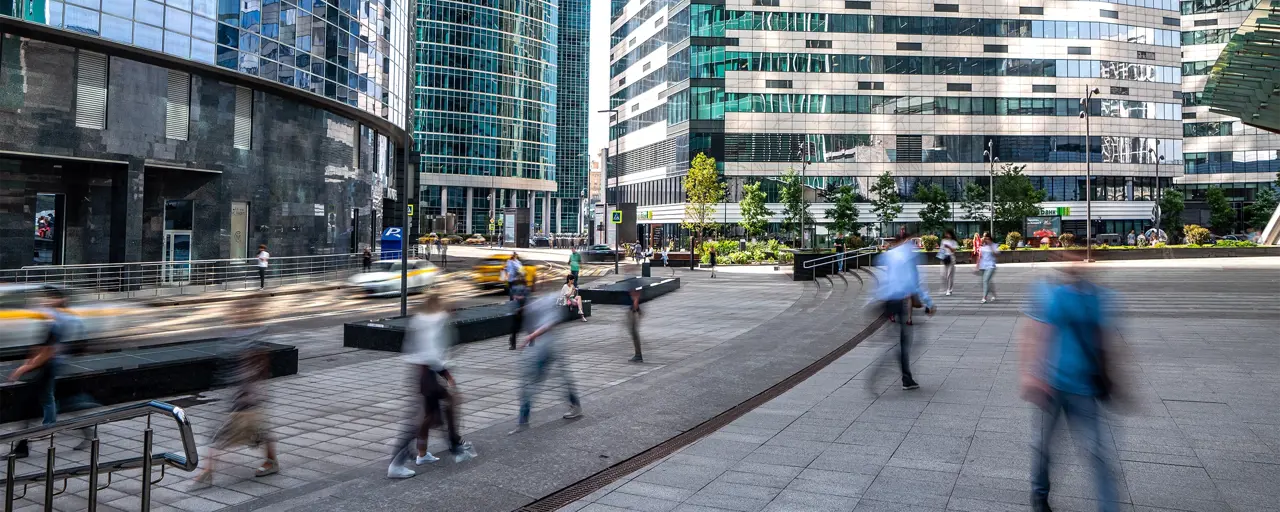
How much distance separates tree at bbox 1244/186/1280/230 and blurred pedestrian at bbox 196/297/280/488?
329ft

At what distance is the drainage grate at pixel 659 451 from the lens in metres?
6.49

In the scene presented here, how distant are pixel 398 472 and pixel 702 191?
5718cm

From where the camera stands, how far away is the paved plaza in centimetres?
645

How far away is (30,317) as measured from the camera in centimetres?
1527

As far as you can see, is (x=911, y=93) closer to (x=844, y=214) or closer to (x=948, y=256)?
(x=844, y=214)

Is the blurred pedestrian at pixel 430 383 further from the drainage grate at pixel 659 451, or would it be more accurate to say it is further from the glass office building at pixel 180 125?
the glass office building at pixel 180 125

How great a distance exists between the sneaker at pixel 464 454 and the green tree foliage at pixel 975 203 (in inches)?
2641

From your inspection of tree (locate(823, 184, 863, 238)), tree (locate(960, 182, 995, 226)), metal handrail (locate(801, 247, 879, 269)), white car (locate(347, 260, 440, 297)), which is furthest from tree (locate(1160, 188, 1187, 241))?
white car (locate(347, 260, 440, 297))

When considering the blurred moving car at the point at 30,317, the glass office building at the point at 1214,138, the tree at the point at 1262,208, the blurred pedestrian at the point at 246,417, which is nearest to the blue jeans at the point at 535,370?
the blurred pedestrian at the point at 246,417

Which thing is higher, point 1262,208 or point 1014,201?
point 1262,208

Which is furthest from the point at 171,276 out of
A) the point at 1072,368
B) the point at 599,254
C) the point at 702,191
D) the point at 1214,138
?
the point at 1214,138

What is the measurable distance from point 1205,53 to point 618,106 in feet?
227

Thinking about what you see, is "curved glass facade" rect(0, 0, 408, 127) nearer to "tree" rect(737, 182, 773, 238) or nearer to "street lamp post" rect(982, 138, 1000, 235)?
"tree" rect(737, 182, 773, 238)

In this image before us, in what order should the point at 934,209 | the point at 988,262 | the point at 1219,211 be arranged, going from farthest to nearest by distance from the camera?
the point at 1219,211, the point at 934,209, the point at 988,262
